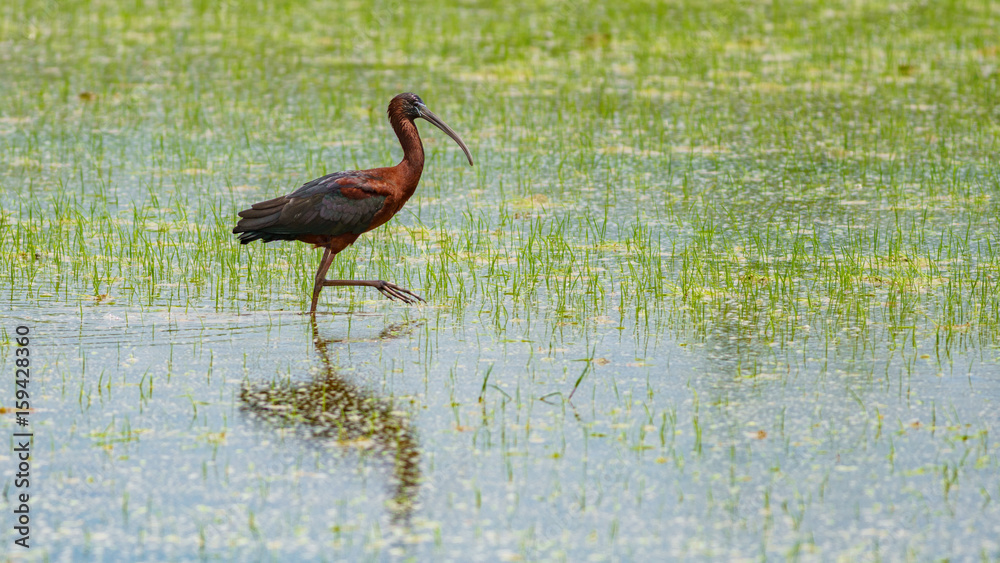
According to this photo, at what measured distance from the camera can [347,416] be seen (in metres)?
5.05

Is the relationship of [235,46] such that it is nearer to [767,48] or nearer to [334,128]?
[334,128]

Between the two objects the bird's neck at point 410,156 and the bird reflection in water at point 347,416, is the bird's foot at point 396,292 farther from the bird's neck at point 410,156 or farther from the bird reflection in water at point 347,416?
the bird reflection in water at point 347,416

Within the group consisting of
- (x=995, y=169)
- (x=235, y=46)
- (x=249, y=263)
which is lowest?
(x=249, y=263)

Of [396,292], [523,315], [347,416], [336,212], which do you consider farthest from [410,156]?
[347,416]

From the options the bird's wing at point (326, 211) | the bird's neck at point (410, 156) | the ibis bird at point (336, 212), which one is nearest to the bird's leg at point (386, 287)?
the ibis bird at point (336, 212)

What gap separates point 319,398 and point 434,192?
426cm

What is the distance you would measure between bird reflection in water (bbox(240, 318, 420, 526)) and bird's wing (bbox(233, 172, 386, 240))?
106cm

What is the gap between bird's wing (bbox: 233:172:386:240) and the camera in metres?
6.54

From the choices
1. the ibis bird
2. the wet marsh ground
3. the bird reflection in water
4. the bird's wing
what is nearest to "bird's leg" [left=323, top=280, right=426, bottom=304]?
A: the ibis bird

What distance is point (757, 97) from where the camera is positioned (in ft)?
40.9

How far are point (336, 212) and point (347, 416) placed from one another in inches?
68.6

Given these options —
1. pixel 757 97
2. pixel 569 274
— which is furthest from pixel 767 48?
pixel 569 274

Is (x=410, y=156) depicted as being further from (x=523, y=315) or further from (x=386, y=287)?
(x=523, y=315)

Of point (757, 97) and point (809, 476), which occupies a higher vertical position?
point (757, 97)
